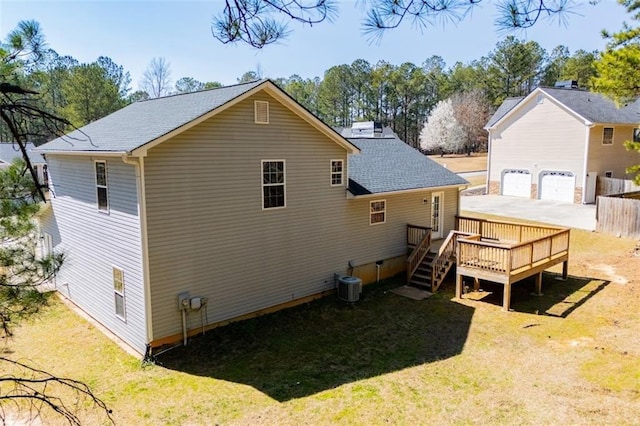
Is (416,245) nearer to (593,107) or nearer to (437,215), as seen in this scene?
(437,215)

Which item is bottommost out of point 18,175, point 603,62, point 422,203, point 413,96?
point 422,203

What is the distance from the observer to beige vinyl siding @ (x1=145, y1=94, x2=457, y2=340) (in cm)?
1020

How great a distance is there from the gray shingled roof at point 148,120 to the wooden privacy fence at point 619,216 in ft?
57.1

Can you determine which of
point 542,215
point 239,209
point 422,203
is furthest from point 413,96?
point 239,209

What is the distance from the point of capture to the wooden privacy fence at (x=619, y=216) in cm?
1970

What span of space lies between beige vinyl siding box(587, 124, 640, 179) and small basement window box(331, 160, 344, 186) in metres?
21.3

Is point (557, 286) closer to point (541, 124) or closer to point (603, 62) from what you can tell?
point (603, 62)

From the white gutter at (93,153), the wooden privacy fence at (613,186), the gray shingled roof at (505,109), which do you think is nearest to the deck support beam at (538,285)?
the white gutter at (93,153)

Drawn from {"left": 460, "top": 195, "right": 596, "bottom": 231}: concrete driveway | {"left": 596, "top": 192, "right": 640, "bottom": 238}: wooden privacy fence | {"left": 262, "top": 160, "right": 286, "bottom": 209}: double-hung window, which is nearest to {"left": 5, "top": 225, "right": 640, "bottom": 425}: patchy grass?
{"left": 262, "top": 160, "right": 286, "bottom": 209}: double-hung window

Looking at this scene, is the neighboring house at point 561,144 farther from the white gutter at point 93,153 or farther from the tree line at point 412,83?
the white gutter at point 93,153

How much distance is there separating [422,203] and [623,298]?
22.0 feet

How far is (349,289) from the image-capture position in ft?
43.5

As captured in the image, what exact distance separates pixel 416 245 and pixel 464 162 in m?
40.3

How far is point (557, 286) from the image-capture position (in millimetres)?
14531
